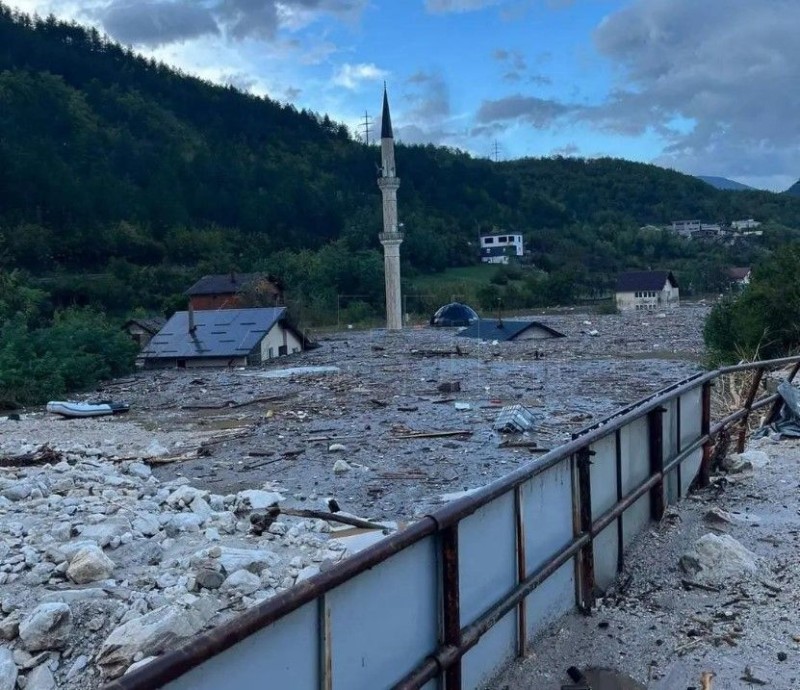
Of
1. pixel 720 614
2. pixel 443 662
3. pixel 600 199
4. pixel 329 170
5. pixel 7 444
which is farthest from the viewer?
pixel 600 199

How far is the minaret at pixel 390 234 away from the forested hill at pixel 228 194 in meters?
8.36

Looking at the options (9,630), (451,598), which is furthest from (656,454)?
(9,630)

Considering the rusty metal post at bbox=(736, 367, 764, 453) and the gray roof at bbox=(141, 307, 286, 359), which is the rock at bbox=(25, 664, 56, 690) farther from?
the gray roof at bbox=(141, 307, 286, 359)

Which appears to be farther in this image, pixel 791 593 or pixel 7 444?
pixel 7 444

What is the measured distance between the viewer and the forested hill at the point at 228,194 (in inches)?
2425

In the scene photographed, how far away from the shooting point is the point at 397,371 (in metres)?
23.4

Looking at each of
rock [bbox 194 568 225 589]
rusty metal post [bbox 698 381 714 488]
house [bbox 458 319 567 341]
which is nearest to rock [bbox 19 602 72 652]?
rock [bbox 194 568 225 589]

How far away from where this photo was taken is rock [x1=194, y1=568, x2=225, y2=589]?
5621mm

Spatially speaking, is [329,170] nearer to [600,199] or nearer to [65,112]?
[65,112]

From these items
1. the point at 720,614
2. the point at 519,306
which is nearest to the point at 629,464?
the point at 720,614

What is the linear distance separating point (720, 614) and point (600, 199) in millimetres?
114491

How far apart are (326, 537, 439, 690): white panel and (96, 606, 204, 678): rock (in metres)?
2.36

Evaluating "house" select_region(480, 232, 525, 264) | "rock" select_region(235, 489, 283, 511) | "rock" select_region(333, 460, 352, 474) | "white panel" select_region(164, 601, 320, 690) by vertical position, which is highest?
"house" select_region(480, 232, 525, 264)

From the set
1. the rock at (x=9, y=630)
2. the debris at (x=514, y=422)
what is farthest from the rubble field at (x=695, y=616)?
the debris at (x=514, y=422)
